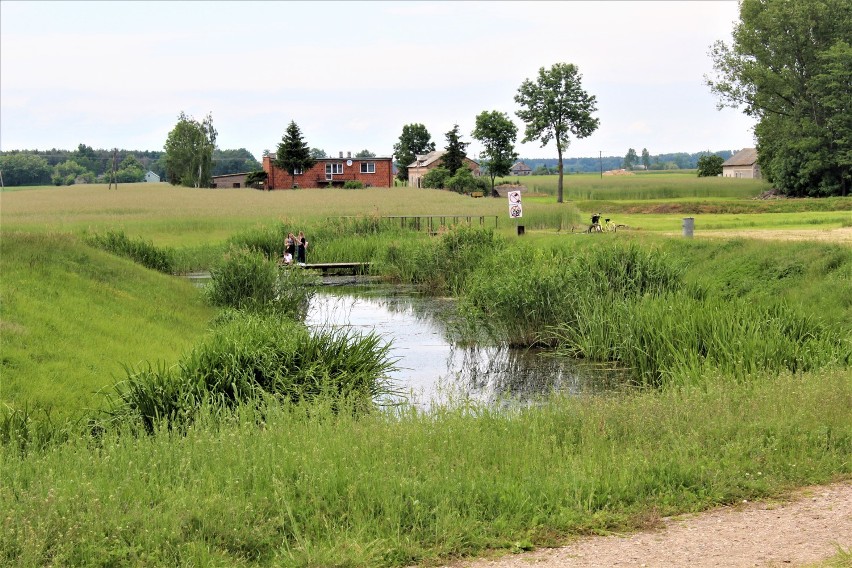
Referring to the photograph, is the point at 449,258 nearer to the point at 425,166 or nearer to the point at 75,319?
the point at 75,319

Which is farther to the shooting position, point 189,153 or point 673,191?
point 189,153

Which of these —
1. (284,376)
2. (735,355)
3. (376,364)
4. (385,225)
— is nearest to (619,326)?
(735,355)

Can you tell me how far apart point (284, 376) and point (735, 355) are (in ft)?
22.6

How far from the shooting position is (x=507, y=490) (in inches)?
308

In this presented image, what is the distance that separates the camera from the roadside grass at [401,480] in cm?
696

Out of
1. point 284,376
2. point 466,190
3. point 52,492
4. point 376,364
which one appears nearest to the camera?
point 52,492

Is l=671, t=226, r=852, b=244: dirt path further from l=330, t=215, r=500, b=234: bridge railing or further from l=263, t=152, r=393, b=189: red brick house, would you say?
l=263, t=152, r=393, b=189: red brick house

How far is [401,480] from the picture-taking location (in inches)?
306

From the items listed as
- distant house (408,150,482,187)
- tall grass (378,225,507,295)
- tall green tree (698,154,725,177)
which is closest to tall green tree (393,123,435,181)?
distant house (408,150,482,187)

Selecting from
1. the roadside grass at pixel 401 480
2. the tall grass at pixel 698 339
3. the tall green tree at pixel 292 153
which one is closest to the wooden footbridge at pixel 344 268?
the tall grass at pixel 698 339

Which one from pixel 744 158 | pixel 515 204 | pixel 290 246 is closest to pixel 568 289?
pixel 290 246

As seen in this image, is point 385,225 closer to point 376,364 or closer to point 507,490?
point 376,364

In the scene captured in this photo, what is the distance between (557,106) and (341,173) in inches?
1487

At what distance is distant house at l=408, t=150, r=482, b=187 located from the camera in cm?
12400
